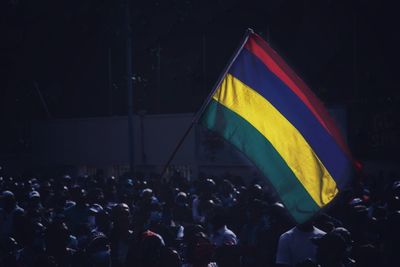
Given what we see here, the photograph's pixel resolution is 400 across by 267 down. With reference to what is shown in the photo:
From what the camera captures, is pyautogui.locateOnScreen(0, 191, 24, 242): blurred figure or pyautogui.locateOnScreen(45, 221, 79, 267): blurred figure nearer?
pyautogui.locateOnScreen(45, 221, 79, 267): blurred figure

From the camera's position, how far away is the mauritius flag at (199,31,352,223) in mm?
6414

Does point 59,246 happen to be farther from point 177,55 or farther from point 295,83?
point 177,55

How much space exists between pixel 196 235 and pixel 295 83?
1.69 meters

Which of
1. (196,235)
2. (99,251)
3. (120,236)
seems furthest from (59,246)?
(196,235)

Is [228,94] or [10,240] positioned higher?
[228,94]

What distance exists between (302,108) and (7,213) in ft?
17.7

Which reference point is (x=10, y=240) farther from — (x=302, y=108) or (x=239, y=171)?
(x=239, y=171)

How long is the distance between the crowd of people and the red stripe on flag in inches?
27.6

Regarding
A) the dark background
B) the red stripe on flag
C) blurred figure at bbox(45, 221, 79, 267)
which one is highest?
the dark background

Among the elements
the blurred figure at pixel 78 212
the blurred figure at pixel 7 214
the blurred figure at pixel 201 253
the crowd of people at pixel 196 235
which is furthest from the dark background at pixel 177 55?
the blurred figure at pixel 201 253

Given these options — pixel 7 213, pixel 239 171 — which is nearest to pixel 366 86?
pixel 239 171

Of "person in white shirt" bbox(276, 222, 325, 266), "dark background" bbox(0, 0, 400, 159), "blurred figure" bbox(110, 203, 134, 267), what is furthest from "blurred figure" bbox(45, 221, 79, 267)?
"dark background" bbox(0, 0, 400, 159)

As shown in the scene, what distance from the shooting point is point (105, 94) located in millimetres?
32875

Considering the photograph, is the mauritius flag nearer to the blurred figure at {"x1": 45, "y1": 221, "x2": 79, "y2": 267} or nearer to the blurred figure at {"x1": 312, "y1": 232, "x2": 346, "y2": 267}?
the blurred figure at {"x1": 312, "y1": 232, "x2": 346, "y2": 267}
